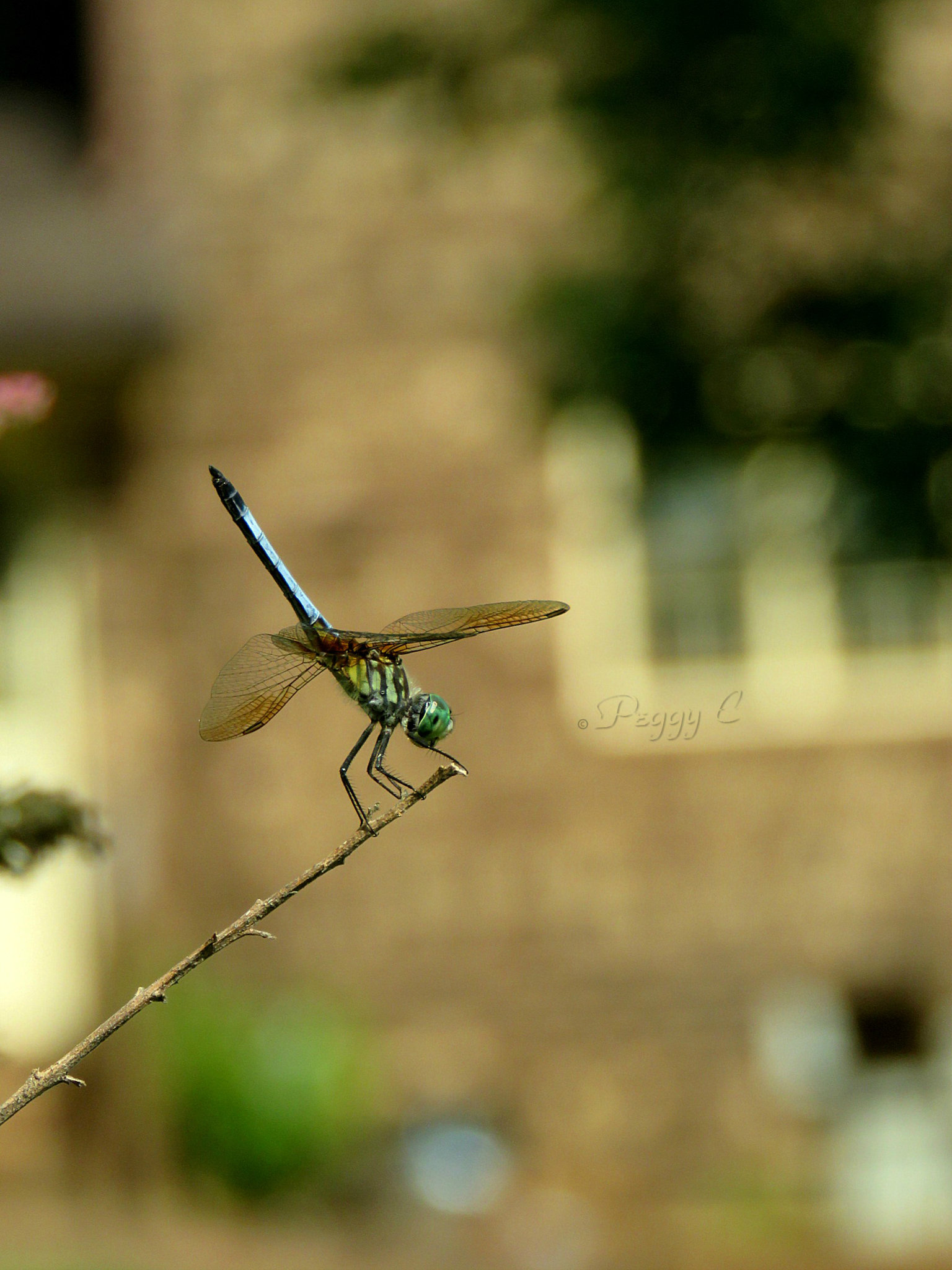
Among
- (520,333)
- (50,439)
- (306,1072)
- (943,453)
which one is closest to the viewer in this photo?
(943,453)

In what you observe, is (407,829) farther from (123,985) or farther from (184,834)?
(123,985)

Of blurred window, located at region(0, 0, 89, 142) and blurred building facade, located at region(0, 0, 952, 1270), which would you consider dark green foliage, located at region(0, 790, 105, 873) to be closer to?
blurred building facade, located at region(0, 0, 952, 1270)

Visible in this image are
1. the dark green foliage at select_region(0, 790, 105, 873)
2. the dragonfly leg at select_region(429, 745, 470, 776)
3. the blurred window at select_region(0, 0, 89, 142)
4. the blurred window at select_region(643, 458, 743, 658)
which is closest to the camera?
the dark green foliage at select_region(0, 790, 105, 873)

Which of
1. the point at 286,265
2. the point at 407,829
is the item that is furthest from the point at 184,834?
the point at 286,265

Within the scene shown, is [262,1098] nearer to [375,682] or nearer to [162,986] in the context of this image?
[375,682]

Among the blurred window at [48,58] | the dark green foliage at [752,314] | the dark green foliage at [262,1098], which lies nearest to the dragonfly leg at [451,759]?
the dark green foliage at [752,314]

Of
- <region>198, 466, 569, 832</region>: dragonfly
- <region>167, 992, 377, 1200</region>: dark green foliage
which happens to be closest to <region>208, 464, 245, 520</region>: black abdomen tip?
<region>198, 466, 569, 832</region>: dragonfly
